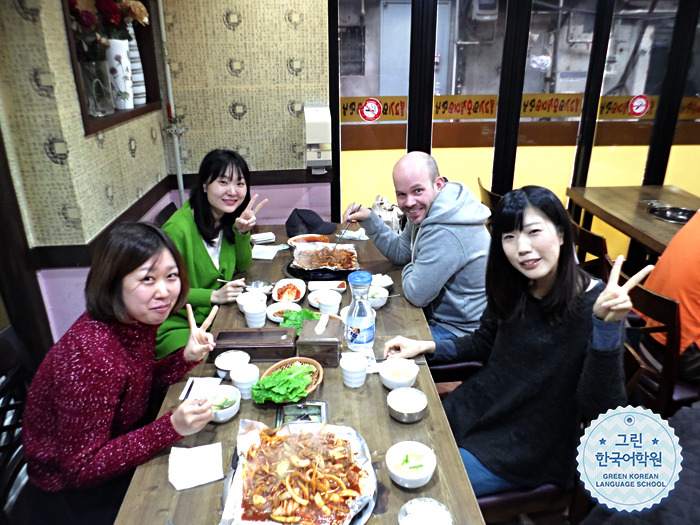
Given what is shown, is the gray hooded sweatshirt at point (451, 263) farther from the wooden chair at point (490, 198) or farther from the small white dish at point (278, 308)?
the wooden chair at point (490, 198)

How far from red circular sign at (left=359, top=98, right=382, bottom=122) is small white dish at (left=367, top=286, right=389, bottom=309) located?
251 cm

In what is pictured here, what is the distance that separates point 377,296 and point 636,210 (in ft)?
9.06

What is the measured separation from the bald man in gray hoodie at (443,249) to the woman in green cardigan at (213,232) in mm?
858

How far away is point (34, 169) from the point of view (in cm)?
238

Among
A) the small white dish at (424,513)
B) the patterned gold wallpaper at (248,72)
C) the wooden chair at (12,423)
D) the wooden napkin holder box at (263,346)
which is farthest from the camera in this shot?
the patterned gold wallpaper at (248,72)

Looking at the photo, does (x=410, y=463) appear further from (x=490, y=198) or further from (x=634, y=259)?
(x=634, y=259)

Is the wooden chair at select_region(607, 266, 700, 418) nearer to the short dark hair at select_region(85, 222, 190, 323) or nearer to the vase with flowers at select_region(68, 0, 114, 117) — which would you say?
the short dark hair at select_region(85, 222, 190, 323)

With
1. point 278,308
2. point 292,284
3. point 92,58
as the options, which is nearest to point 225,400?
point 278,308

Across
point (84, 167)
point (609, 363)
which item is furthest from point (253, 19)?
point (609, 363)

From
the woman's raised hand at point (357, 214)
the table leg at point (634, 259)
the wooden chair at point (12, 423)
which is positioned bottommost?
the table leg at point (634, 259)

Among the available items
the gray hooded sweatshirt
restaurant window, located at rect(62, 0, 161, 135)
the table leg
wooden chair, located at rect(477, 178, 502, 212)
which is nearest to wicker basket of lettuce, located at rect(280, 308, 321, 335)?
the gray hooded sweatshirt

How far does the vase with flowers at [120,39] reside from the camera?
2943mm

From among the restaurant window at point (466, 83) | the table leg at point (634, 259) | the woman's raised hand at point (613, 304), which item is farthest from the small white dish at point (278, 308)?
the table leg at point (634, 259)

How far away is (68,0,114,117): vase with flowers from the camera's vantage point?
8.64ft
